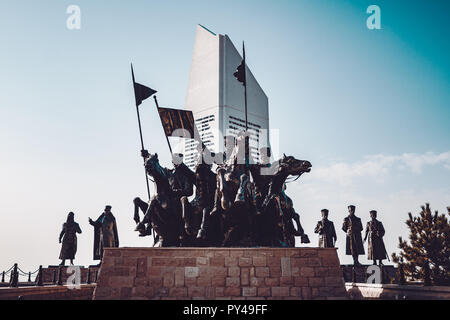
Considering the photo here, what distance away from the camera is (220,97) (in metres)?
24.8

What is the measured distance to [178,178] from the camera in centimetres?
1207

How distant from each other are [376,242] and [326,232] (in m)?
2.05

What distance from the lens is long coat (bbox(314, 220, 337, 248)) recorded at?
16047 millimetres

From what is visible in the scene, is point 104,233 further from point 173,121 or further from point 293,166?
point 293,166

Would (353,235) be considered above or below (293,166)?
below

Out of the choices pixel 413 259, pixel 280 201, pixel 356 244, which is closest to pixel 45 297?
pixel 280 201

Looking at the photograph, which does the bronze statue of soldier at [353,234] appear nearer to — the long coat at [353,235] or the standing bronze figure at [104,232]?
the long coat at [353,235]

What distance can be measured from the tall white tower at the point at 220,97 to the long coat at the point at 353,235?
721 centimetres

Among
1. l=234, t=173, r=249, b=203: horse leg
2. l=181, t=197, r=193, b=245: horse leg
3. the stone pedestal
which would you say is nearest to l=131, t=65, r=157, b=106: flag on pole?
l=181, t=197, r=193, b=245: horse leg

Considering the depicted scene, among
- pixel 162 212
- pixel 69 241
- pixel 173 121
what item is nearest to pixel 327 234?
pixel 173 121

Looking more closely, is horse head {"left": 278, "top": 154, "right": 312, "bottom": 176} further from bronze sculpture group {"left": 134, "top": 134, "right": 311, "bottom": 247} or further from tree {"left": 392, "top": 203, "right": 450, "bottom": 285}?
tree {"left": 392, "top": 203, "right": 450, "bottom": 285}
